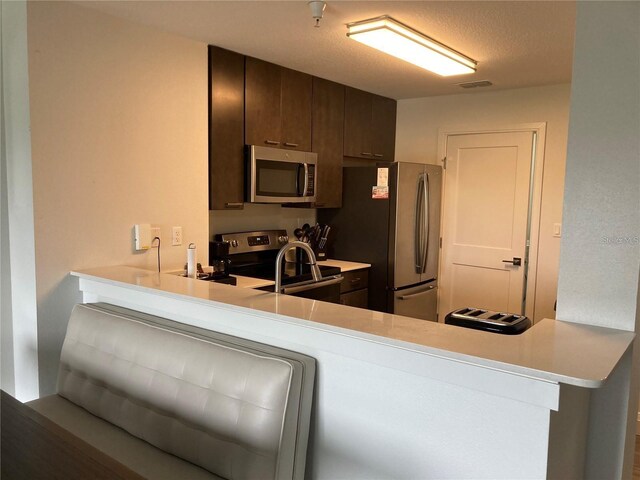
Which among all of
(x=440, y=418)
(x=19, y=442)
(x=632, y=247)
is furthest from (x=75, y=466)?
(x=632, y=247)

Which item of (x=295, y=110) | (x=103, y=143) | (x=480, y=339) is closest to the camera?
(x=480, y=339)

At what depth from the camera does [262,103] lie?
3521mm

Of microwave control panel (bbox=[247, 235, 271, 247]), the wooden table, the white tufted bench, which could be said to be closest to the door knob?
microwave control panel (bbox=[247, 235, 271, 247])

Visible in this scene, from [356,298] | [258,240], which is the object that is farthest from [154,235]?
[356,298]

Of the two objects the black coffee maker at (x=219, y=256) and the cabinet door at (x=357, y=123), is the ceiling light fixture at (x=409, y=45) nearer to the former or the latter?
the cabinet door at (x=357, y=123)

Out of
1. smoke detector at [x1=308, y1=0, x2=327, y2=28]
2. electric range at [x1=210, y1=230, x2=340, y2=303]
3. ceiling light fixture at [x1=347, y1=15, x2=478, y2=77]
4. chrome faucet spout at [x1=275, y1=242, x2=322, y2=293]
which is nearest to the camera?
chrome faucet spout at [x1=275, y1=242, x2=322, y2=293]

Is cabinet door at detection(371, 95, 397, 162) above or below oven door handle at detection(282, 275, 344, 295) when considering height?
above

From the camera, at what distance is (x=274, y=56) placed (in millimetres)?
3375

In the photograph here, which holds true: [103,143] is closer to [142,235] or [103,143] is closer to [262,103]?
[142,235]

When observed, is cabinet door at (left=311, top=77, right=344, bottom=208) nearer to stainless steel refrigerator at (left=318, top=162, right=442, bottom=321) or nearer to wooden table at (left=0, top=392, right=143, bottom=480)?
stainless steel refrigerator at (left=318, top=162, right=442, bottom=321)

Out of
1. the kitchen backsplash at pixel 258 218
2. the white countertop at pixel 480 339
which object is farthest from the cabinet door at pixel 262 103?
the white countertop at pixel 480 339

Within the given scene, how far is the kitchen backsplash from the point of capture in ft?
12.3

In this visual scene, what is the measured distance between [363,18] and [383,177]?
5.53 feet

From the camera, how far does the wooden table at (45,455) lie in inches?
52.2
